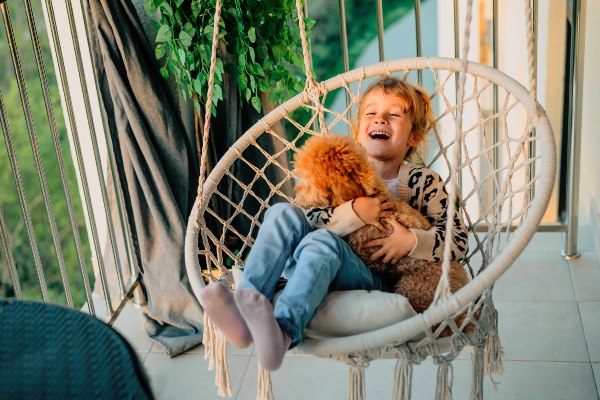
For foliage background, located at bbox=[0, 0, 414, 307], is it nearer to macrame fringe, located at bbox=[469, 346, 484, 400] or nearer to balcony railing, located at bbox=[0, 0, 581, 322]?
balcony railing, located at bbox=[0, 0, 581, 322]

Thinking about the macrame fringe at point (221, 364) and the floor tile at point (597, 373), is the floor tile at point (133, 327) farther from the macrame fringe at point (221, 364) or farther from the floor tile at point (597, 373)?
the floor tile at point (597, 373)

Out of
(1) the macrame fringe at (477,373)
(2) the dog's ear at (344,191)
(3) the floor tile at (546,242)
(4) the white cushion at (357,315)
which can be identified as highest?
(2) the dog's ear at (344,191)

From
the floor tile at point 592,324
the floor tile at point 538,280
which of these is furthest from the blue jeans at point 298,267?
the floor tile at point 538,280

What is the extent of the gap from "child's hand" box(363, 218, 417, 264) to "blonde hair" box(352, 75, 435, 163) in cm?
40

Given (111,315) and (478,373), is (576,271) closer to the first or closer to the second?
(478,373)

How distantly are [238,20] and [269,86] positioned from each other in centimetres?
24

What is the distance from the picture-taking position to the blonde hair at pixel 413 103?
70.5 inches

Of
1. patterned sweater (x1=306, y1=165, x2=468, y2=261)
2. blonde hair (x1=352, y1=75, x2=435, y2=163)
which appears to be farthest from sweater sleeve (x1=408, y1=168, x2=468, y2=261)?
blonde hair (x1=352, y1=75, x2=435, y2=163)

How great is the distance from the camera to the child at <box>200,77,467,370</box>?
127 centimetres

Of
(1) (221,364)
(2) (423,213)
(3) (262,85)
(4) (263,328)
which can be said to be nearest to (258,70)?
(3) (262,85)

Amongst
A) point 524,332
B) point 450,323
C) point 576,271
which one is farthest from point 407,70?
point 576,271

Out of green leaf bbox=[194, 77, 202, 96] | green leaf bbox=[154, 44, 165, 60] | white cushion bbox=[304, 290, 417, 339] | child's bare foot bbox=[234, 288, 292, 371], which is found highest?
green leaf bbox=[154, 44, 165, 60]

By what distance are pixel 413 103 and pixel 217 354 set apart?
2.71 ft

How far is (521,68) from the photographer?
2.91 metres
